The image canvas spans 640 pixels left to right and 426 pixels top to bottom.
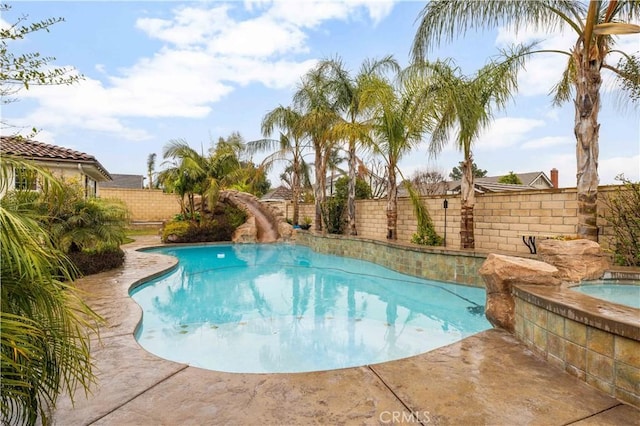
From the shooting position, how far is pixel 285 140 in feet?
58.3

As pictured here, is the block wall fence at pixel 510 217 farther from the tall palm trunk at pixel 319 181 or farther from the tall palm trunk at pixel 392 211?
the tall palm trunk at pixel 319 181

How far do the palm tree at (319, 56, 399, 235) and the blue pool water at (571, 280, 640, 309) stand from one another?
26.1 ft

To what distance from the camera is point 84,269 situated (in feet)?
26.6

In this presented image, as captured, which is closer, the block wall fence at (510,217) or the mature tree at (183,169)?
the block wall fence at (510,217)

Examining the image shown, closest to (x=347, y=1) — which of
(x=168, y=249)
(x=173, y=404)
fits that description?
(x=173, y=404)

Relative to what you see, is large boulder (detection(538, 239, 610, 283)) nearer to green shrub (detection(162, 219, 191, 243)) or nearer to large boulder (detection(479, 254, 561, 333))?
large boulder (detection(479, 254, 561, 333))

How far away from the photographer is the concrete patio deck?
2.27 m

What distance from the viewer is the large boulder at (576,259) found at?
16.4ft

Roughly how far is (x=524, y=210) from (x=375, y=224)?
6.41 meters

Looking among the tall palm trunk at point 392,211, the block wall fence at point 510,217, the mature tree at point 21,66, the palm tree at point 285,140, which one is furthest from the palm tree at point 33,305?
the palm tree at point 285,140

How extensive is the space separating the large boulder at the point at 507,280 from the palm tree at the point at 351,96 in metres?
8.06

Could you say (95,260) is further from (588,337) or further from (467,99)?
(467,99)

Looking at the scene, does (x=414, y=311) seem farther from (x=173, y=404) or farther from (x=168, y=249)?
(x=168, y=249)

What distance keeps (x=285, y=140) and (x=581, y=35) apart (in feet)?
43.5
